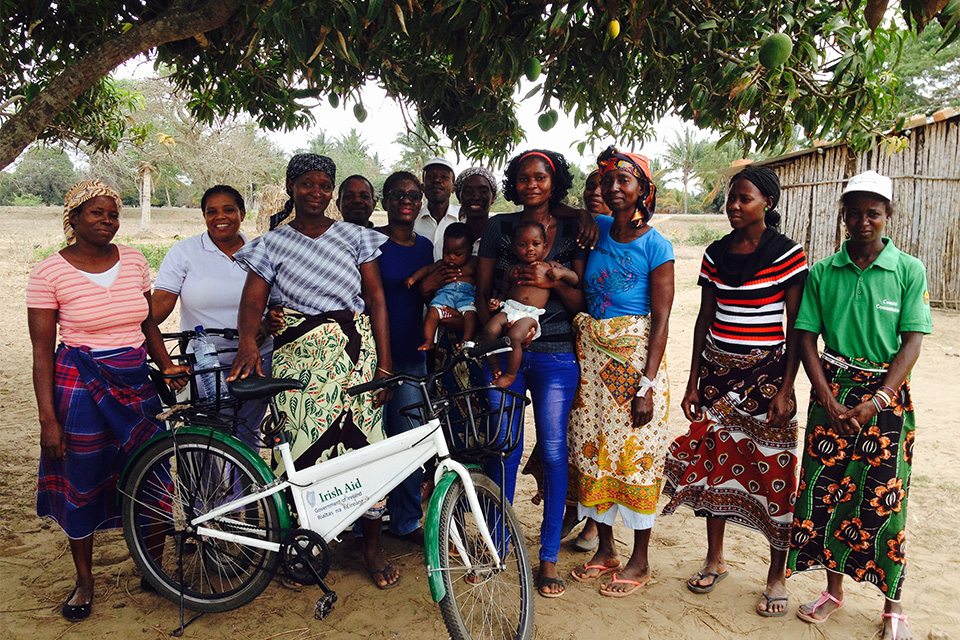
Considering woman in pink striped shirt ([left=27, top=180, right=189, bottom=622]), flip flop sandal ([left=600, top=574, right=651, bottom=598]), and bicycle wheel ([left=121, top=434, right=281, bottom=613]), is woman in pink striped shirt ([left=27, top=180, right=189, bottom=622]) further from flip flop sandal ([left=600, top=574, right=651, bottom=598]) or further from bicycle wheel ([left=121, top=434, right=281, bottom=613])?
flip flop sandal ([left=600, top=574, right=651, bottom=598])

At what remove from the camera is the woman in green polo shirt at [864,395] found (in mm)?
2723

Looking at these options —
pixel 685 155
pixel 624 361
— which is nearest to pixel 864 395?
pixel 624 361

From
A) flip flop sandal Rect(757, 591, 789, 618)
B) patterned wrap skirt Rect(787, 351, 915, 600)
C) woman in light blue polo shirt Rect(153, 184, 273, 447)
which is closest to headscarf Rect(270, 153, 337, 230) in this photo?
woman in light blue polo shirt Rect(153, 184, 273, 447)

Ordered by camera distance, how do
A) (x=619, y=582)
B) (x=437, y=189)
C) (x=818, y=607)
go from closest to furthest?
(x=818, y=607)
(x=619, y=582)
(x=437, y=189)

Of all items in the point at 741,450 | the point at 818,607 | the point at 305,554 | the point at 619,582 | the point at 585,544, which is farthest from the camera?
the point at 585,544

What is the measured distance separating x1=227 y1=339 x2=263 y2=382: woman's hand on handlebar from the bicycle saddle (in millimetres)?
62

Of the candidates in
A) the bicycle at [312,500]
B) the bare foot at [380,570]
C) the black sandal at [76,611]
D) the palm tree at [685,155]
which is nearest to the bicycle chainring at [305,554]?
the bicycle at [312,500]

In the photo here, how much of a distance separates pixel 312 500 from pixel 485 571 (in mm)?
784

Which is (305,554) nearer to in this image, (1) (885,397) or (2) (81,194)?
(2) (81,194)

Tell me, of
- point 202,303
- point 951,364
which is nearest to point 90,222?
point 202,303

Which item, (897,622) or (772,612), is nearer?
(897,622)

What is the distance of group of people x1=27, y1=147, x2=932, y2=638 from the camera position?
2807mm

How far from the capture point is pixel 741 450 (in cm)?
314

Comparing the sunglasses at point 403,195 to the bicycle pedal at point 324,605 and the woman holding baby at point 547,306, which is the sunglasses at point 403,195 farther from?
the bicycle pedal at point 324,605
